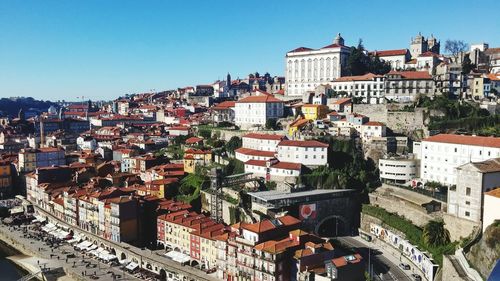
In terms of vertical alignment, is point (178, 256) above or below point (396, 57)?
below

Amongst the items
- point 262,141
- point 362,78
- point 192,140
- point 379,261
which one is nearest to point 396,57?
point 362,78

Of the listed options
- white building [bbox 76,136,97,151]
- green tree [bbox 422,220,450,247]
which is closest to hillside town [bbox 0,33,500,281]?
green tree [bbox 422,220,450,247]

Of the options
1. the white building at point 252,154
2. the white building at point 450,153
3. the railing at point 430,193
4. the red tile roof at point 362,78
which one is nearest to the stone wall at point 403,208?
the railing at point 430,193

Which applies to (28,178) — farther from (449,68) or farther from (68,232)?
(449,68)

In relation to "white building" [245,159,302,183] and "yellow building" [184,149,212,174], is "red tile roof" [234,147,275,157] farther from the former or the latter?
"yellow building" [184,149,212,174]

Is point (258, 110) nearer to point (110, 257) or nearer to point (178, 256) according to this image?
point (178, 256)
